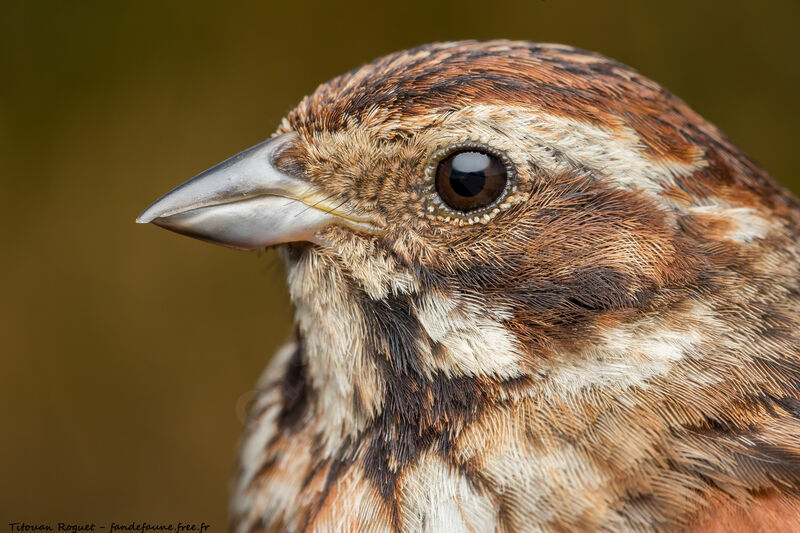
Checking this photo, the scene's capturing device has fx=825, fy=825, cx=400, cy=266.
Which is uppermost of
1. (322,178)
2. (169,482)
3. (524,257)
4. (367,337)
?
(322,178)

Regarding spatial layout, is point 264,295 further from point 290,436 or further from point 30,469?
point 290,436

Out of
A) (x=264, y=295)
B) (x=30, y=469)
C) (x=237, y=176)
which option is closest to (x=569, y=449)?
(x=237, y=176)

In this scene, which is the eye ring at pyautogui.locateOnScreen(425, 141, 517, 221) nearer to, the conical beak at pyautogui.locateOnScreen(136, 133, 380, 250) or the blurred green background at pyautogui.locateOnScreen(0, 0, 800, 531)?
the conical beak at pyautogui.locateOnScreen(136, 133, 380, 250)

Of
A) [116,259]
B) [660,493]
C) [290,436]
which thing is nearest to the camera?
[660,493]

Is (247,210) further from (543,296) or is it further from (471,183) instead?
(543,296)

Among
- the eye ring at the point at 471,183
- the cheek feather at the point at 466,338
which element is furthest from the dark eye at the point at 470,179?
the cheek feather at the point at 466,338

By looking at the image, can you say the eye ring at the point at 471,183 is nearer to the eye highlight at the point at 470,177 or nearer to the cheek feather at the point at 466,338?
the eye highlight at the point at 470,177

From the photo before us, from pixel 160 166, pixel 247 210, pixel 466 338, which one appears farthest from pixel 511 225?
pixel 160 166
